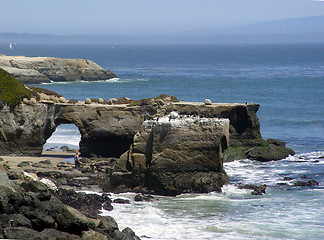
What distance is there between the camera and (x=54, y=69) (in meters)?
119

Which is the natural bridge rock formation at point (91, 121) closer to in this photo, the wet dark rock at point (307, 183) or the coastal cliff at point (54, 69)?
the wet dark rock at point (307, 183)

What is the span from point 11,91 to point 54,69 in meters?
79.7

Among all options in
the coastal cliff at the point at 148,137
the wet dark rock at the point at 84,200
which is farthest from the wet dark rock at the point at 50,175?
the wet dark rock at the point at 84,200

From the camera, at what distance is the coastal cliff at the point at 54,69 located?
367 feet

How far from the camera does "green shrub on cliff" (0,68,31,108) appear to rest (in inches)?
1585

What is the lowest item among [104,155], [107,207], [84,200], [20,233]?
[104,155]

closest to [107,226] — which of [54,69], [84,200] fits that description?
[84,200]

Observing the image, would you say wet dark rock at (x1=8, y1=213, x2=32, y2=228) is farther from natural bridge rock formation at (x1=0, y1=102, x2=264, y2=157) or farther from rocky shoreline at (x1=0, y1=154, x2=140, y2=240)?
natural bridge rock formation at (x1=0, y1=102, x2=264, y2=157)

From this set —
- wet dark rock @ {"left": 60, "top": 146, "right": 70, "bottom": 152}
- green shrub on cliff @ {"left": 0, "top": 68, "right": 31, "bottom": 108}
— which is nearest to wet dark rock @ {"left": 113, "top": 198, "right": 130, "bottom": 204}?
green shrub on cliff @ {"left": 0, "top": 68, "right": 31, "bottom": 108}

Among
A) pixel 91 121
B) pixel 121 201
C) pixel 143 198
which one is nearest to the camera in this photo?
pixel 121 201

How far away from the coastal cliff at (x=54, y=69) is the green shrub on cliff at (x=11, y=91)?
69.2m

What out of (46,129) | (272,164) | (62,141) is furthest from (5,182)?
(62,141)

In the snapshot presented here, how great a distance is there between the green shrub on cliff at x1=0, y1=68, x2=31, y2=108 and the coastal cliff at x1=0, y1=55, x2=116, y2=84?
69164 millimetres

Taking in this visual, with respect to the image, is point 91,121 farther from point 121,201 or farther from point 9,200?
point 9,200
